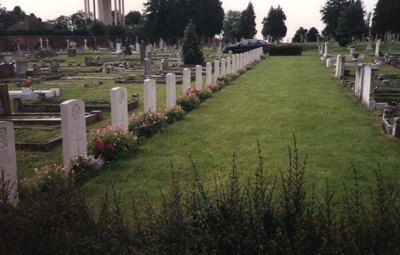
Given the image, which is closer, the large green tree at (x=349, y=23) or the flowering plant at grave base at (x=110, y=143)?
the flowering plant at grave base at (x=110, y=143)

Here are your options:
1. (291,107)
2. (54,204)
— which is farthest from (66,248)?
(291,107)

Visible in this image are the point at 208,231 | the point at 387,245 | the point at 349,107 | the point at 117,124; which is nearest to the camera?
the point at 387,245

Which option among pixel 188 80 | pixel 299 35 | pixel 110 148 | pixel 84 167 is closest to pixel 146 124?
pixel 110 148

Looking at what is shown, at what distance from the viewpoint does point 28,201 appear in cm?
405

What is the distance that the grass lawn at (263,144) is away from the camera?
20.0ft

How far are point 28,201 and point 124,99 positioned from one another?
4.12m

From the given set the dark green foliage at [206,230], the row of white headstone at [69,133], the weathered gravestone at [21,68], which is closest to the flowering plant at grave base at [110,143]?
the row of white headstone at [69,133]

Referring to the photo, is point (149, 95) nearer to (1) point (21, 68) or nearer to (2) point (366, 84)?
(2) point (366, 84)

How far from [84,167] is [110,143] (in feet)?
2.97

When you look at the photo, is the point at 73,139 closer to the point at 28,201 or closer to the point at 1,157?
the point at 1,157

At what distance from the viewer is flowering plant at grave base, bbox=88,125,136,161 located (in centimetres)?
693

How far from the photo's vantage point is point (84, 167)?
638 cm

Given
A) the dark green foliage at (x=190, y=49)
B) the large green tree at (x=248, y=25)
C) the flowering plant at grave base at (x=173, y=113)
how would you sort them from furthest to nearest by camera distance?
the large green tree at (x=248, y=25) < the dark green foliage at (x=190, y=49) < the flowering plant at grave base at (x=173, y=113)

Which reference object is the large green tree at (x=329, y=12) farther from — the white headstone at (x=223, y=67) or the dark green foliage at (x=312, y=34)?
the white headstone at (x=223, y=67)
